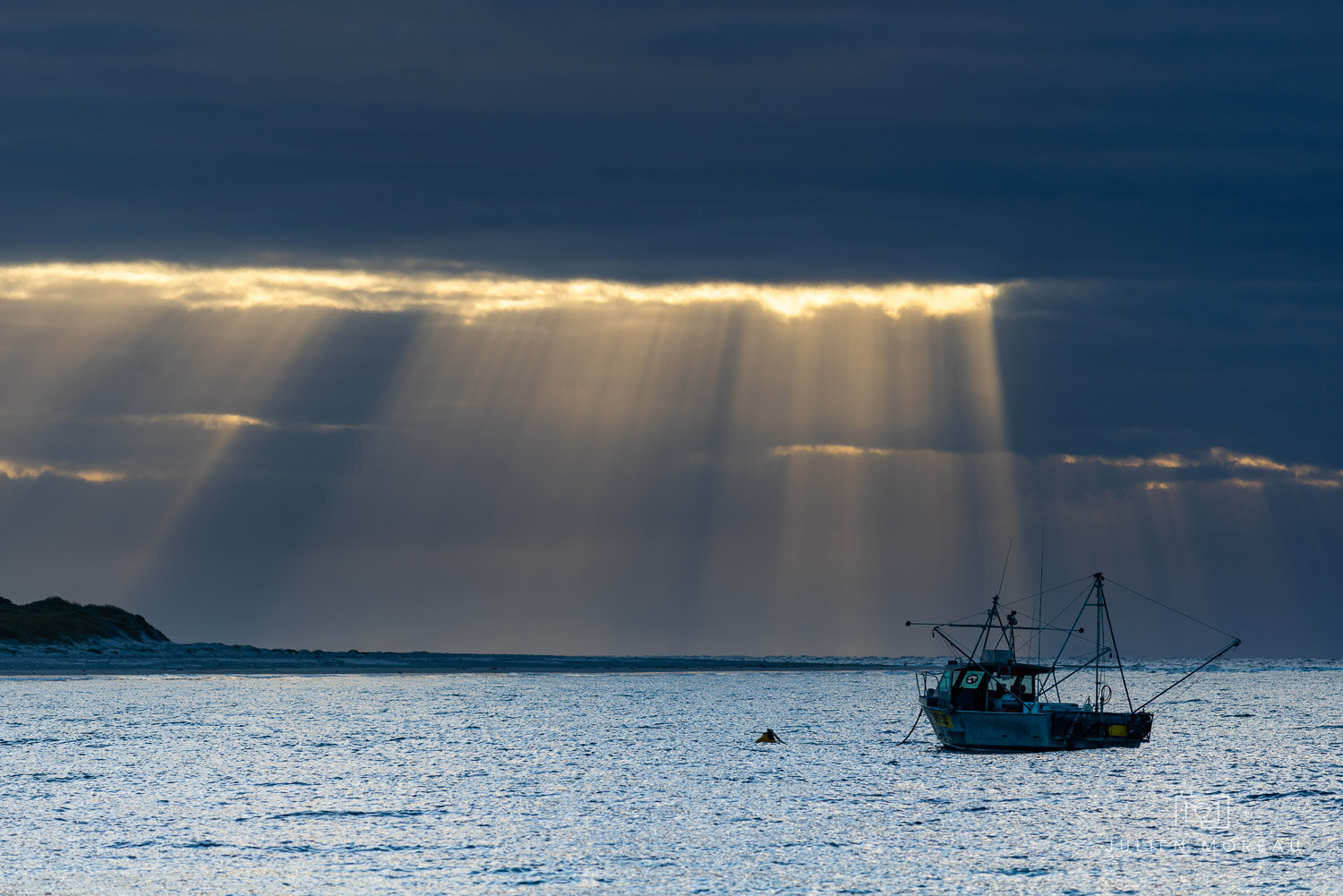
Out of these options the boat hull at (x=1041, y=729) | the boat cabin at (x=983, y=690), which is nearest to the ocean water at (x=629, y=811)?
the boat hull at (x=1041, y=729)

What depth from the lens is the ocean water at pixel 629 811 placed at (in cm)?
5291

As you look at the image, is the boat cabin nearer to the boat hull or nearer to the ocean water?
the boat hull

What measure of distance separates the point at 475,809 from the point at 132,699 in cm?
10410

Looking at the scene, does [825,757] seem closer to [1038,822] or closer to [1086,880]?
[1038,822]

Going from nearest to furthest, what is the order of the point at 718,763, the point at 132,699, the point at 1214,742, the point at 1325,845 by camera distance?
the point at 1325,845, the point at 718,763, the point at 1214,742, the point at 132,699

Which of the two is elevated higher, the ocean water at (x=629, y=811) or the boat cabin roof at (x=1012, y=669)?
the boat cabin roof at (x=1012, y=669)

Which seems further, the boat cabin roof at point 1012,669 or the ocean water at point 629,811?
the boat cabin roof at point 1012,669

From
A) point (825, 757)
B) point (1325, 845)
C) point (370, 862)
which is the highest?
point (825, 757)

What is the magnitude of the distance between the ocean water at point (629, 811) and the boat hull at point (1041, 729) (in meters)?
1.60

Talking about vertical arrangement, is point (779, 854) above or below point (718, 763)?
below

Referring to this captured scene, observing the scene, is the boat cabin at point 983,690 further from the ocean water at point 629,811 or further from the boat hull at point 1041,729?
the ocean water at point 629,811

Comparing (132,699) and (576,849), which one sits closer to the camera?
(576,849)

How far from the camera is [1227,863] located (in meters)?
58.7

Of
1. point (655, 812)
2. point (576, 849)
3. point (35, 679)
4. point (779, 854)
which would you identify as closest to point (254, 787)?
point (655, 812)
